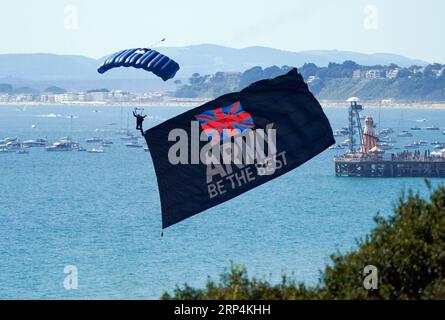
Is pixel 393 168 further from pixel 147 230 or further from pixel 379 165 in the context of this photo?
pixel 147 230

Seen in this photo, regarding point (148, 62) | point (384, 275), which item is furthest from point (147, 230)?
point (384, 275)

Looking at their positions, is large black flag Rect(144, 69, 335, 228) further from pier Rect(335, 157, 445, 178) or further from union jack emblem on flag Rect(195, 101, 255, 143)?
pier Rect(335, 157, 445, 178)

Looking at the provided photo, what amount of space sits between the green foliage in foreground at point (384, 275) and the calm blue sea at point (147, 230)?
24123 mm

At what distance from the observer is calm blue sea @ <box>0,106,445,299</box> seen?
80.1m

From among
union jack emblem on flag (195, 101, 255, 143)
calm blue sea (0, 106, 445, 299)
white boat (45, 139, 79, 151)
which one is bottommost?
calm blue sea (0, 106, 445, 299)

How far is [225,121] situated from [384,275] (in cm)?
487

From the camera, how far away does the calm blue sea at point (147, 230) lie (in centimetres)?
8006

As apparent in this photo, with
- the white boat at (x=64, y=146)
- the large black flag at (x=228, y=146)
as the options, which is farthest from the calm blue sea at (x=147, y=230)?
the white boat at (x=64, y=146)

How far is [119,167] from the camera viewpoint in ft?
551

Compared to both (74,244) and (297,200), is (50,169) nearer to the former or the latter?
(297,200)

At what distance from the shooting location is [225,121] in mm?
26172

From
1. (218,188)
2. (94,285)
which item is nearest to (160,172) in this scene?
(218,188)

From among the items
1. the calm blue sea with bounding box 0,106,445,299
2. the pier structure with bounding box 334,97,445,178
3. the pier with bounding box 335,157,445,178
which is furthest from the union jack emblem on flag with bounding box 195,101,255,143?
the pier with bounding box 335,157,445,178

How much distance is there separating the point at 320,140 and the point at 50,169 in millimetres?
139473
